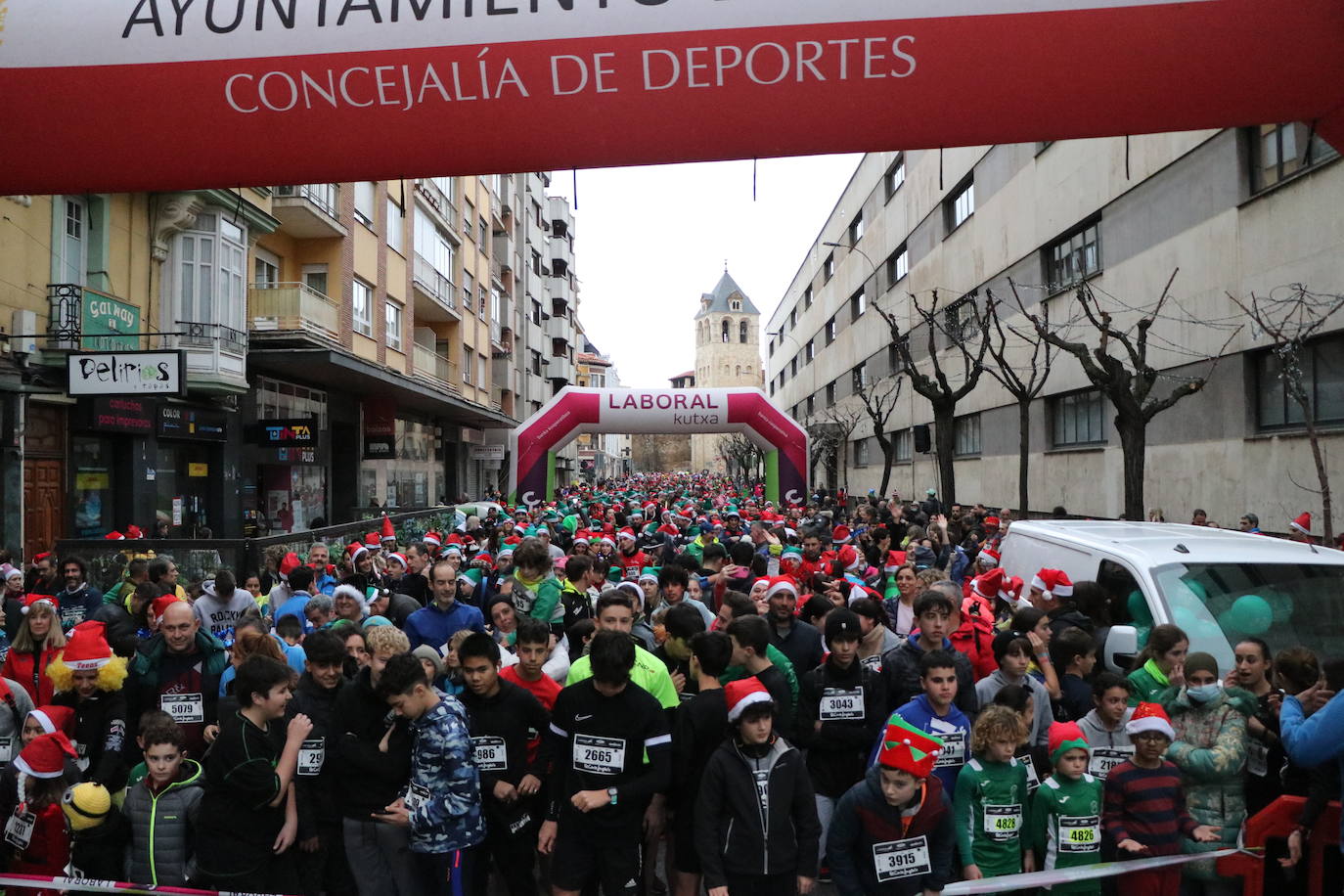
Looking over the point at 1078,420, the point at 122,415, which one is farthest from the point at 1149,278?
the point at 122,415

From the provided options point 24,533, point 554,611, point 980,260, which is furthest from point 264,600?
point 980,260

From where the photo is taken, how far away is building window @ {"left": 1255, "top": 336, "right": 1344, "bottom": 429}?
12.4 metres

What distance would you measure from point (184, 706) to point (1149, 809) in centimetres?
510

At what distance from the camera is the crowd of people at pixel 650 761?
12.9 ft

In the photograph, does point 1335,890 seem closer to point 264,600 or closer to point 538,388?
point 264,600

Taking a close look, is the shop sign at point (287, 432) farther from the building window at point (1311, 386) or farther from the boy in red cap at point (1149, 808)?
the boy in red cap at point (1149, 808)

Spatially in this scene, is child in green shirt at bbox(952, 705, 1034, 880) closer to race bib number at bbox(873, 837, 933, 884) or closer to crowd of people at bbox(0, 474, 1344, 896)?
crowd of people at bbox(0, 474, 1344, 896)

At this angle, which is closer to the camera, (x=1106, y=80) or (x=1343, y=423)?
(x=1106, y=80)

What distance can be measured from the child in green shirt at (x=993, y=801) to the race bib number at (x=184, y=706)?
421cm

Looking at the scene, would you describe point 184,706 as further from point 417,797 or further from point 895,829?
point 895,829

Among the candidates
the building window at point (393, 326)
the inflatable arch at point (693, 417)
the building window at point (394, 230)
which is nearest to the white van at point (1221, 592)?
the inflatable arch at point (693, 417)

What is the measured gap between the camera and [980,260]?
84.5ft

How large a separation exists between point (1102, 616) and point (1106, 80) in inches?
132

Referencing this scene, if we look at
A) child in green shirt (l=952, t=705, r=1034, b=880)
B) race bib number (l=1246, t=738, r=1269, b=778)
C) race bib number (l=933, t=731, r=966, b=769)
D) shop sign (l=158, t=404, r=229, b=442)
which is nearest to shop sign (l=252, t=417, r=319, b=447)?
shop sign (l=158, t=404, r=229, b=442)
